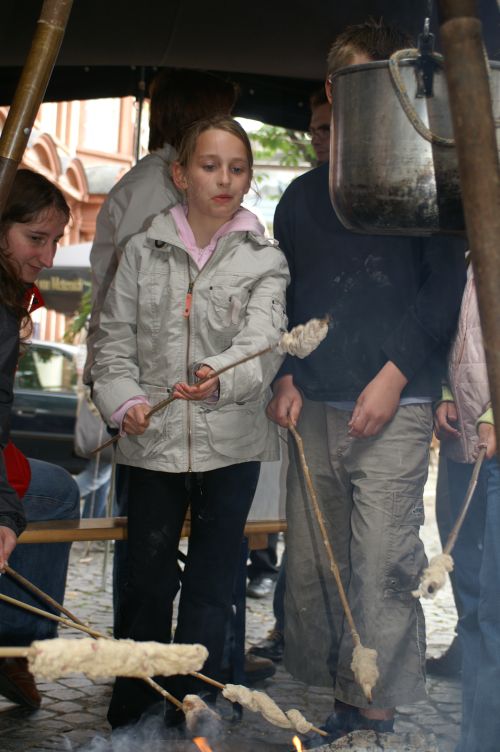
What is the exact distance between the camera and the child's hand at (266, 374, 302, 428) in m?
3.29

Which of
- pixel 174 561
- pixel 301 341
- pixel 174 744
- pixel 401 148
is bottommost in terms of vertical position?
pixel 174 744

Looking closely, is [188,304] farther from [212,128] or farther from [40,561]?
[40,561]

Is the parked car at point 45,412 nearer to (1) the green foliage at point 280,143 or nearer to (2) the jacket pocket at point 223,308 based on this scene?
(1) the green foliage at point 280,143

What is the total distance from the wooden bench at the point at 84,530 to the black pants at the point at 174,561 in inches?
20.2

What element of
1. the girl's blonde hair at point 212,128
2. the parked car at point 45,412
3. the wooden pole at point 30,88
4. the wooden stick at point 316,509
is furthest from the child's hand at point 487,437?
the parked car at point 45,412

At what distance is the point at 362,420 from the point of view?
309cm

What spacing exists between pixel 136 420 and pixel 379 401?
2.39ft

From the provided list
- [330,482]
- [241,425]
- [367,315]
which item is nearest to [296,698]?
[330,482]

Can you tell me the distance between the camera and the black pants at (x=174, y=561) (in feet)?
10.4

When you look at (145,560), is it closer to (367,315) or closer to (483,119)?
(367,315)

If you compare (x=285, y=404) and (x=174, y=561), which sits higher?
(x=285, y=404)

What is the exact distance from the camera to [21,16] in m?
4.61

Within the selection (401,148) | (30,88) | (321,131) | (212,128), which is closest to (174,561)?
(212,128)

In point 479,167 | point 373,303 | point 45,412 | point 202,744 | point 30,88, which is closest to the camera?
point 479,167
